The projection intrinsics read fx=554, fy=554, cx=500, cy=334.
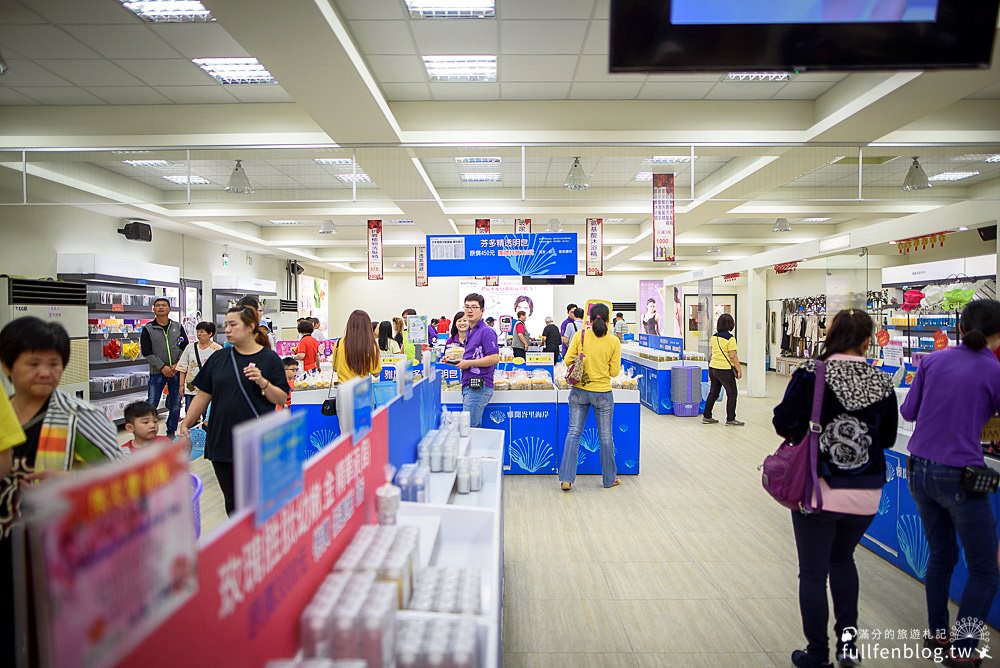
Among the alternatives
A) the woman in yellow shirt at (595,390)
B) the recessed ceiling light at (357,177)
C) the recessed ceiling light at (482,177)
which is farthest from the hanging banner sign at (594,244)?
the woman in yellow shirt at (595,390)

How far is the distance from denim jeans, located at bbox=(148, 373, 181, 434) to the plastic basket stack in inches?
310

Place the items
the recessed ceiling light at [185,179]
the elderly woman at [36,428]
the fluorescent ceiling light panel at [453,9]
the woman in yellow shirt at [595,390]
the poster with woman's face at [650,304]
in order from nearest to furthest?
the elderly woman at [36,428] → the fluorescent ceiling light panel at [453,9] → the woman in yellow shirt at [595,390] → the recessed ceiling light at [185,179] → the poster with woman's face at [650,304]

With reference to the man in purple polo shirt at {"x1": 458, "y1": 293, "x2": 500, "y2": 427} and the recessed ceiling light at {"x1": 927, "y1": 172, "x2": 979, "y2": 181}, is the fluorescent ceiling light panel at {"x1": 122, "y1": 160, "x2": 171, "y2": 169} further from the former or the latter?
the recessed ceiling light at {"x1": 927, "y1": 172, "x2": 979, "y2": 181}

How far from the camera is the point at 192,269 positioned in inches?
527

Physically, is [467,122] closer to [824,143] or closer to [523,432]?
[523,432]

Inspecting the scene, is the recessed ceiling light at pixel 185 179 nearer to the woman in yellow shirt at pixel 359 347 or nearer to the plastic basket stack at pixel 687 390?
the woman in yellow shirt at pixel 359 347

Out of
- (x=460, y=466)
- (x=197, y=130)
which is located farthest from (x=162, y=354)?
(x=460, y=466)

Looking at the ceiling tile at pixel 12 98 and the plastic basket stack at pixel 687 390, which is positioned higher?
the ceiling tile at pixel 12 98

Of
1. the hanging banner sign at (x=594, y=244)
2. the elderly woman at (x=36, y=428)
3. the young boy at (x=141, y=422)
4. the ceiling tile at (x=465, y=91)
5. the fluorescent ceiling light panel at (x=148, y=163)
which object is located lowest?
the young boy at (x=141, y=422)

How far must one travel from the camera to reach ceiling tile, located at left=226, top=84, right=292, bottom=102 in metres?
6.12

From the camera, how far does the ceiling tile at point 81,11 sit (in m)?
4.45

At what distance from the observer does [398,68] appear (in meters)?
5.75

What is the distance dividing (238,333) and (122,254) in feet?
31.1

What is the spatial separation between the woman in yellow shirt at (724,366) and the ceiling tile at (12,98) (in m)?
9.33
